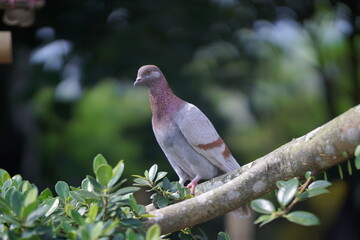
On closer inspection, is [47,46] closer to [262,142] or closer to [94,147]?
[94,147]

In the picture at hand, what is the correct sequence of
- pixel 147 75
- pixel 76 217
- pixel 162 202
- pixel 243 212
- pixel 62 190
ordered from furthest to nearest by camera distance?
pixel 147 75
pixel 243 212
pixel 162 202
pixel 62 190
pixel 76 217

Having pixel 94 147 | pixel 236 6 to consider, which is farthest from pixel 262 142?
pixel 236 6

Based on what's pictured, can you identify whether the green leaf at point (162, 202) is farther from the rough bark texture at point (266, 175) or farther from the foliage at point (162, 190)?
the rough bark texture at point (266, 175)

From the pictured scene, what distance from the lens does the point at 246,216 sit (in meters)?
3.08

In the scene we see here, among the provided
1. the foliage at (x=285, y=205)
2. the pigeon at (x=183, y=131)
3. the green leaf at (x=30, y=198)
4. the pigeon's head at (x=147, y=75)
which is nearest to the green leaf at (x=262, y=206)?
the foliage at (x=285, y=205)

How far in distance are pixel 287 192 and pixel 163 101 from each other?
170cm

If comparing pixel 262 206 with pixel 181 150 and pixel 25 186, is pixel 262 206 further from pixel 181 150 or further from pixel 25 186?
pixel 181 150

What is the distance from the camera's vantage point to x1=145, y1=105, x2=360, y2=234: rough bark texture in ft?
5.71

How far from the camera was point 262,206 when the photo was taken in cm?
167

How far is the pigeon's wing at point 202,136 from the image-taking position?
324cm

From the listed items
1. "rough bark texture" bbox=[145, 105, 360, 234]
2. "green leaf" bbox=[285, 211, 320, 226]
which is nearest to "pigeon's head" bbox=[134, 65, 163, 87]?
"rough bark texture" bbox=[145, 105, 360, 234]

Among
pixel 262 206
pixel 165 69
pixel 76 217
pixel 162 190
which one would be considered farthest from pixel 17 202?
pixel 165 69

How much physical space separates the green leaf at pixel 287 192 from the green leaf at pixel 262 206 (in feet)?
0.11

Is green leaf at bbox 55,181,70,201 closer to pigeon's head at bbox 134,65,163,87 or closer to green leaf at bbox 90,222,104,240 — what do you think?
green leaf at bbox 90,222,104,240
